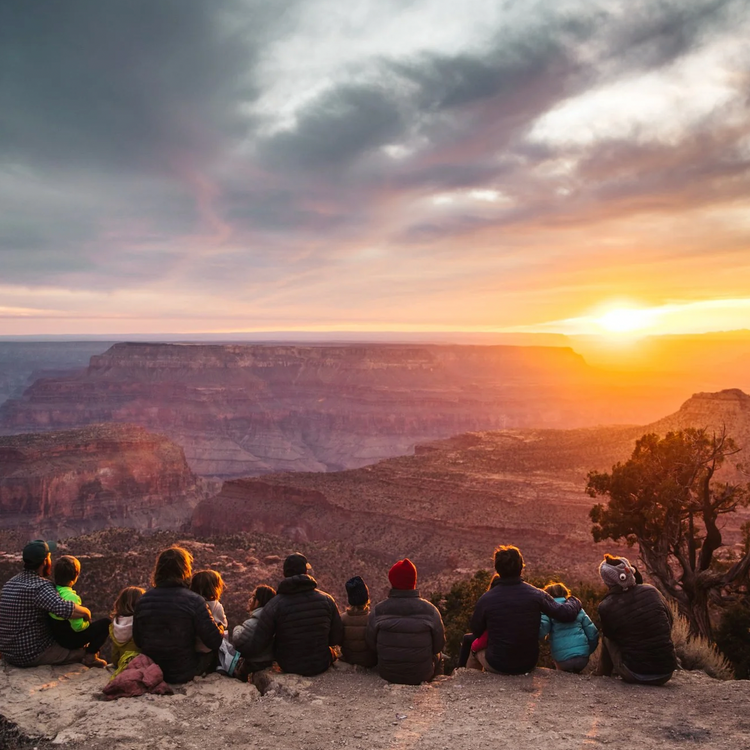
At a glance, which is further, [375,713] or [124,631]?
[124,631]

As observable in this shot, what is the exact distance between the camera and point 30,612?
294 inches

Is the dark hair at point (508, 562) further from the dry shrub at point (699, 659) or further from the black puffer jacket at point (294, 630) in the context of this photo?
the dry shrub at point (699, 659)

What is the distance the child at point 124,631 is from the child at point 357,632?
2.73 m

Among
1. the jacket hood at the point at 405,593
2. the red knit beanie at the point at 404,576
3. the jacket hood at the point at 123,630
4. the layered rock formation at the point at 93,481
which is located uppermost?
the red knit beanie at the point at 404,576

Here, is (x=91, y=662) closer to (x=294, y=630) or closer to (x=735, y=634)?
(x=294, y=630)

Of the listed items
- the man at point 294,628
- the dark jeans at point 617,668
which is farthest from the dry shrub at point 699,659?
the man at point 294,628

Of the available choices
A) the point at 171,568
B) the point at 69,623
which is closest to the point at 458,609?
the point at 171,568

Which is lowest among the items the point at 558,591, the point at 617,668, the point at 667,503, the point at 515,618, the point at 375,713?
the point at 375,713

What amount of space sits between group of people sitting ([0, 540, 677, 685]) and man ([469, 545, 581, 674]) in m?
0.01

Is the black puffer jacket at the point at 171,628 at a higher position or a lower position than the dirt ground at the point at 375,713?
higher

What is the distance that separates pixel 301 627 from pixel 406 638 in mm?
1391

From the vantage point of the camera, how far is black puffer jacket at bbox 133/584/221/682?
24.3 feet

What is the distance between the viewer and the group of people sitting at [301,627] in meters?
7.47

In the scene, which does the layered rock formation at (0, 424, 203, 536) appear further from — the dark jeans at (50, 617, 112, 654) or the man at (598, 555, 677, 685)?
the man at (598, 555, 677, 685)
